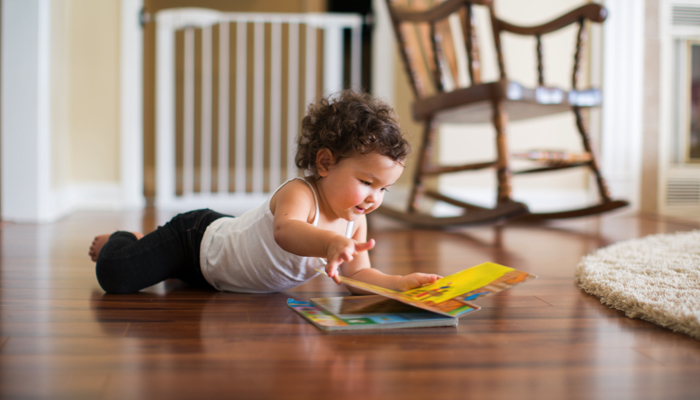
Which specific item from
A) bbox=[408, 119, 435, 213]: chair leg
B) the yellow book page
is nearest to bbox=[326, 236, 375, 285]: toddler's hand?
the yellow book page

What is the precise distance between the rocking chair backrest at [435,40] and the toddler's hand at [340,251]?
1162 millimetres

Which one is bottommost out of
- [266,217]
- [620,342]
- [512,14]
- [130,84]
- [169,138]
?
[620,342]

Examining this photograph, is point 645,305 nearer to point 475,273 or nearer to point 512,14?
point 475,273

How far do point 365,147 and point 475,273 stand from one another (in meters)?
0.21

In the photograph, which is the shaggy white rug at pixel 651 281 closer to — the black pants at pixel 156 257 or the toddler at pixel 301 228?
the toddler at pixel 301 228

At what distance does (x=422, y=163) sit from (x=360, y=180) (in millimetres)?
1230

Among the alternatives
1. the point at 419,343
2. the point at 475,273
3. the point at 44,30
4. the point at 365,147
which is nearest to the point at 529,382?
the point at 419,343

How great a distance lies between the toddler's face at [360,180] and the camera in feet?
2.33

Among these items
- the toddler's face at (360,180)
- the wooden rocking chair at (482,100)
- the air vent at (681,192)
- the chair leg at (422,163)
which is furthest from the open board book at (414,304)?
the air vent at (681,192)

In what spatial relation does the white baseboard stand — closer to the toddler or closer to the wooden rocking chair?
the wooden rocking chair

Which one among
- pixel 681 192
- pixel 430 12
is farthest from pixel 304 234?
pixel 681 192

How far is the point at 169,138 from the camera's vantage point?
249 cm

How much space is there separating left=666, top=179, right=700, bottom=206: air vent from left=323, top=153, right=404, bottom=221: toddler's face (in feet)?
7.09

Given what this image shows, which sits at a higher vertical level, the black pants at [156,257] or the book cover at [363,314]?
the black pants at [156,257]
